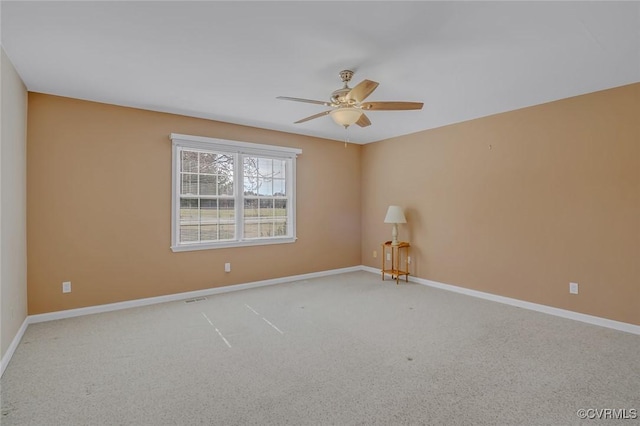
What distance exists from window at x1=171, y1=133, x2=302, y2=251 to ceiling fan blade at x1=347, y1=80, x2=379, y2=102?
2.60m

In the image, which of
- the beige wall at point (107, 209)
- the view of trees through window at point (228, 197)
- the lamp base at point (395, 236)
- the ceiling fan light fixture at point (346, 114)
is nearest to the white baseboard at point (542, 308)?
the lamp base at point (395, 236)

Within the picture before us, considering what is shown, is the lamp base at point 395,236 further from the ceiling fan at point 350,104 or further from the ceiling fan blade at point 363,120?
the ceiling fan at point 350,104

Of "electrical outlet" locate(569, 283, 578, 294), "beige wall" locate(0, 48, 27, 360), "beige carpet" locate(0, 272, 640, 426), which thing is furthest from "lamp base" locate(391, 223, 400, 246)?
"beige wall" locate(0, 48, 27, 360)

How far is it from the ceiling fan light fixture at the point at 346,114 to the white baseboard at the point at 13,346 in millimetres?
3412

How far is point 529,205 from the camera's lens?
13.4ft

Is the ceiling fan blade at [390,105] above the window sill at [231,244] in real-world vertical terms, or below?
above

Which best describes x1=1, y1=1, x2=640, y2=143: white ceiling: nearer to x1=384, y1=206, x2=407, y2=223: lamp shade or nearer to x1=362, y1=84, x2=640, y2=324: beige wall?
x1=362, y1=84, x2=640, y2=324: beige wall

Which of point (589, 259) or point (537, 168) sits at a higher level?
point (537, 168)

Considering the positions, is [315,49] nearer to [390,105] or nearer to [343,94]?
[343,94]

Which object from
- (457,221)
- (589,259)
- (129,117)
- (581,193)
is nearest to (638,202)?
(581,193)

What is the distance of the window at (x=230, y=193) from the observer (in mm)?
4500

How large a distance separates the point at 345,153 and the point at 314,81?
3.06 meters

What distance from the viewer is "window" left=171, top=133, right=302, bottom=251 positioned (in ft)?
14.8

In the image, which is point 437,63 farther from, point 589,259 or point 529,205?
point 589,259
